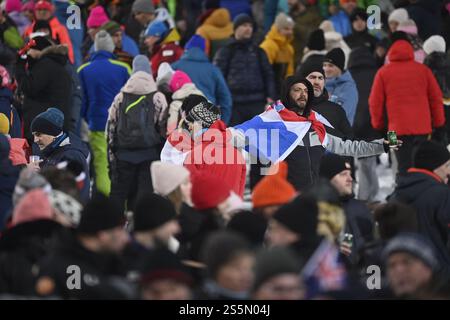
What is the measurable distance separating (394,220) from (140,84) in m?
5.50

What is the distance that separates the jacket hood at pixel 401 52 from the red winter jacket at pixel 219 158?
4099mm

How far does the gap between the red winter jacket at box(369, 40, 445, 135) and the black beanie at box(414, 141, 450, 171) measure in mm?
4669

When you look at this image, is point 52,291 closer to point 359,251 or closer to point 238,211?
point 238,211

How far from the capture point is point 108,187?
16484 mm

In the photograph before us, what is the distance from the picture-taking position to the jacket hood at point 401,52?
54.2 ft

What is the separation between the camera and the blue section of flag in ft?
43.5

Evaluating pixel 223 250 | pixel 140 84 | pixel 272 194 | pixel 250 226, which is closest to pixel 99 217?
pixel 223 250

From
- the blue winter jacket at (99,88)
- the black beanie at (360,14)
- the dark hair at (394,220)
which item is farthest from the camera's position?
the black beanie at (360,14)

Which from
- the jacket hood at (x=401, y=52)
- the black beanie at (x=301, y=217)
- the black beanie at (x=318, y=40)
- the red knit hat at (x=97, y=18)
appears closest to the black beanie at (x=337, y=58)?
the jacket hood at (x=401, y=52)

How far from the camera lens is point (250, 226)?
9.91m

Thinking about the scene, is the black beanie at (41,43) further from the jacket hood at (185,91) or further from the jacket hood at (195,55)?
the jacket hood at (195,55)

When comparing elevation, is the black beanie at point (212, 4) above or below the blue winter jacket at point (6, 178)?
above

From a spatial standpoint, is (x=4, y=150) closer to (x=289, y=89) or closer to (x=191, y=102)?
(x=191, y=102)

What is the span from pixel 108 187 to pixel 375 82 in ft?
9.60
